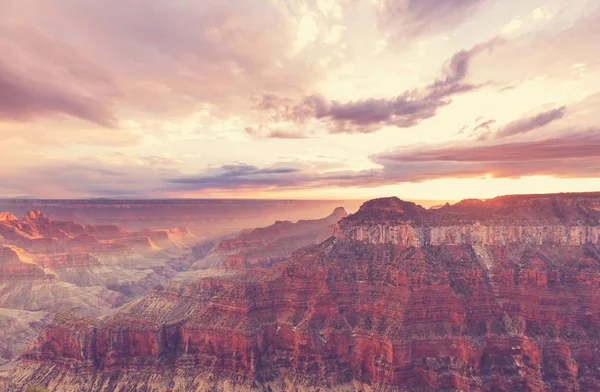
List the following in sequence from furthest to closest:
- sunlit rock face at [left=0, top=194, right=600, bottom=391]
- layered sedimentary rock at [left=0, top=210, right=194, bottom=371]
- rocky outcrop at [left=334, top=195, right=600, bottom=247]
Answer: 1. layered sedimentary rock at [left=0, top=210, right=194, bottom=371]
2. rocky outcrop at [left=334, top=195, right=600, bottom=247]
3. sunlit rock face at [left=0, top=194, right=600, bottom=391]

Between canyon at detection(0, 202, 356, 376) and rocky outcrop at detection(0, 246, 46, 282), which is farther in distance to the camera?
rocky outcrop at detection(0, 246, 46, 282)

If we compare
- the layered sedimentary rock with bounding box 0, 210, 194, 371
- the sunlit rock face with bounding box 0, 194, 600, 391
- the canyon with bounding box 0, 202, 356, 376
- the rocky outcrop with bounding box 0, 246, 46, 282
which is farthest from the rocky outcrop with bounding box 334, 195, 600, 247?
the rocky outcrop with bounding box 0, 246, 46, 282

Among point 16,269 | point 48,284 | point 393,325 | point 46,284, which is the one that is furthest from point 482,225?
point 16,269

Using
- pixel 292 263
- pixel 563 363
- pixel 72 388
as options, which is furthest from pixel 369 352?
pixel 72 388

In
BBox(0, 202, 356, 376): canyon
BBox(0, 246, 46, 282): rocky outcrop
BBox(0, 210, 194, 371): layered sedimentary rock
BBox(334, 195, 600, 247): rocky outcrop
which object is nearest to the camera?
BBox(334, 195, 600, 247): rocky outcrop

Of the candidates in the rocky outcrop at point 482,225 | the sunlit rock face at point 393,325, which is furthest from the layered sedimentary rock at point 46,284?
the rocky outcrop at point 482,225

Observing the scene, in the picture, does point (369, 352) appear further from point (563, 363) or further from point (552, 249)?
point (552, 249)

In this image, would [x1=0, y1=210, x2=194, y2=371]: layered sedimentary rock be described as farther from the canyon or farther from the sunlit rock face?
the sunlit rock face

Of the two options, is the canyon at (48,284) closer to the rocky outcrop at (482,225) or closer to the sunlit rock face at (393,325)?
the sunlit rock face at (393,325)
